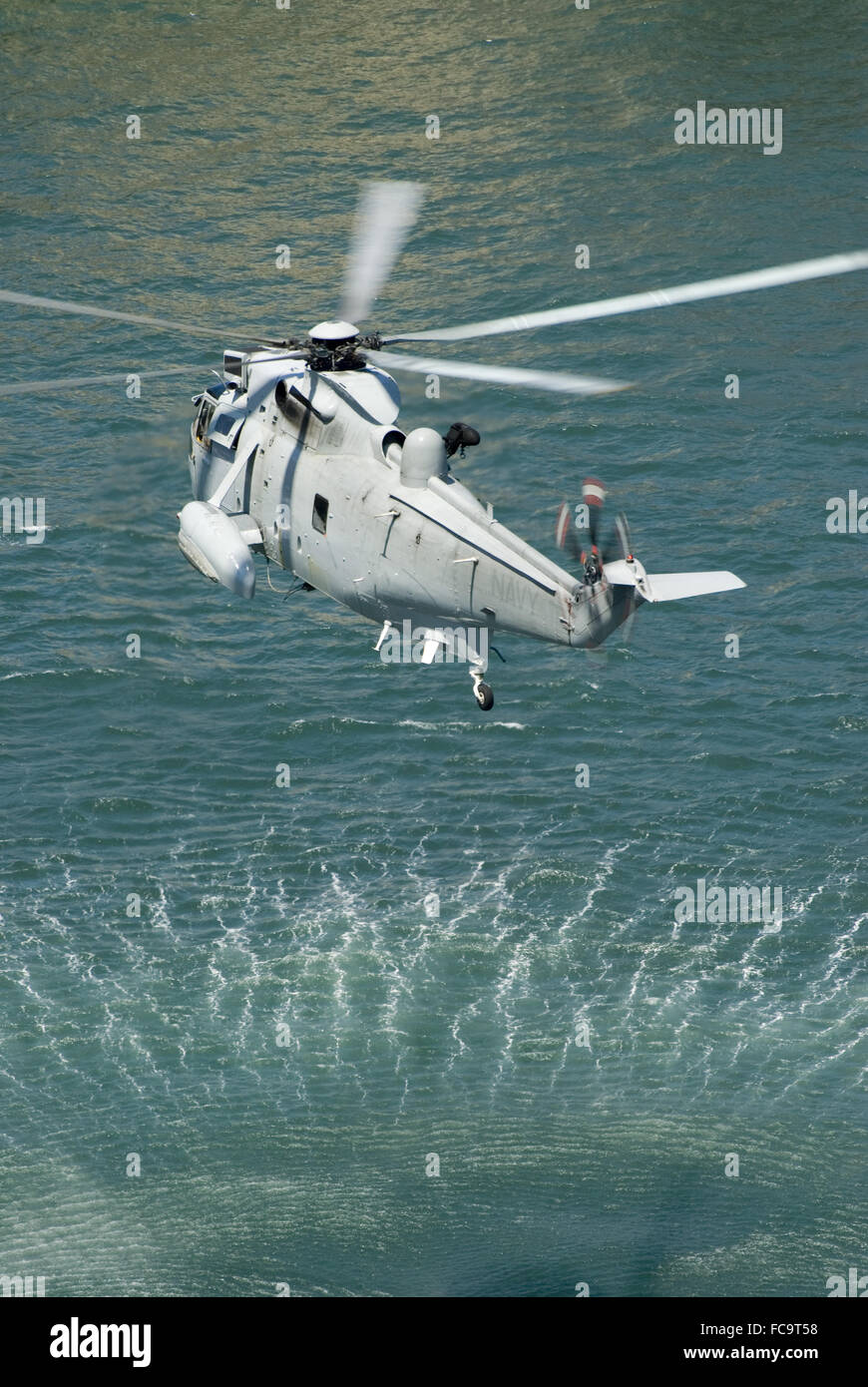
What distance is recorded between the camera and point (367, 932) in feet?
266

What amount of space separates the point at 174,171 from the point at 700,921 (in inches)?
2452

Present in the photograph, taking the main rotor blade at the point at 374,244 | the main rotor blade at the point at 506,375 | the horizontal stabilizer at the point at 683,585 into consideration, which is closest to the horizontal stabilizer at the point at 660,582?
the horizontal stabilizer at the point at 683,585

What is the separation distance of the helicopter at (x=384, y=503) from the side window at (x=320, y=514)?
0.05 metres

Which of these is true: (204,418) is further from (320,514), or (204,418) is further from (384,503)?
(384,503)

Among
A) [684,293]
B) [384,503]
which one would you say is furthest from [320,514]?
[684,293]

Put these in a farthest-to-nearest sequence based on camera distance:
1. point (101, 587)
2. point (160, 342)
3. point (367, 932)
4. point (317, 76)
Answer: point (317, 76)
point (160, 342)
point (101, 587)
point (367, 932)

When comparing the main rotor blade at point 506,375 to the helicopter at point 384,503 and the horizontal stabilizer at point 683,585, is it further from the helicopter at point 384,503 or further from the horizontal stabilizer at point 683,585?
the horizontal stabilizer at point 683,585

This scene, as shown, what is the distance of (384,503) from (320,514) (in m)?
2.83

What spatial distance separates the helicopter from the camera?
57219 millimetres

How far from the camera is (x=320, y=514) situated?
62.5 meters

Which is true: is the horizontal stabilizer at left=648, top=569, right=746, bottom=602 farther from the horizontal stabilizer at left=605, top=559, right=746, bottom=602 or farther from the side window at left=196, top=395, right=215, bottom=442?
the side window at left=196, top=395, right=215, bottom=442

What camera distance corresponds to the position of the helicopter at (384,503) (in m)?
57.2
